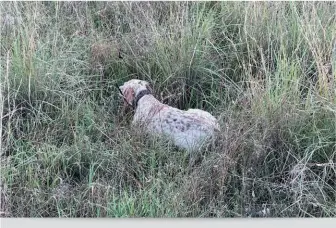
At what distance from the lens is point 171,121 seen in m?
2.42

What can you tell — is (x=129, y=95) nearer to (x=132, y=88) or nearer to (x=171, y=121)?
(x=132, y=88)

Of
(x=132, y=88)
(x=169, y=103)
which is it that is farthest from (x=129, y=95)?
(x=169, y=103)

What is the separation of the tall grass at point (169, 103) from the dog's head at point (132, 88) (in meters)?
0.03

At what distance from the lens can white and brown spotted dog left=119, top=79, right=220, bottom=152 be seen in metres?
2.40

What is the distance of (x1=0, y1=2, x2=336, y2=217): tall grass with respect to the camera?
2.37m

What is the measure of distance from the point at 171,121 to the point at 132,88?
180 mm

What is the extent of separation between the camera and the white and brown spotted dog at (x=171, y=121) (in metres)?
2.40

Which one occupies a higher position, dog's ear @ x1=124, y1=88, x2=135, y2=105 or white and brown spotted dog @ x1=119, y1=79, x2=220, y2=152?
dog's ear @ x1=124, y1=88, x2=135, y2=105

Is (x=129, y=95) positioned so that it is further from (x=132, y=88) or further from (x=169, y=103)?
(x=169, y=103)

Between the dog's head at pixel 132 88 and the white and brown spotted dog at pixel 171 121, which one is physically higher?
the dog's head at pixel 132 88

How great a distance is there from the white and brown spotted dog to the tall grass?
34 millimetres

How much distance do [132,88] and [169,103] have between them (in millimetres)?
138

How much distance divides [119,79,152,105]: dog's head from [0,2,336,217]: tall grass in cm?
3

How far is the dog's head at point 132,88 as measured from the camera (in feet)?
8.04
